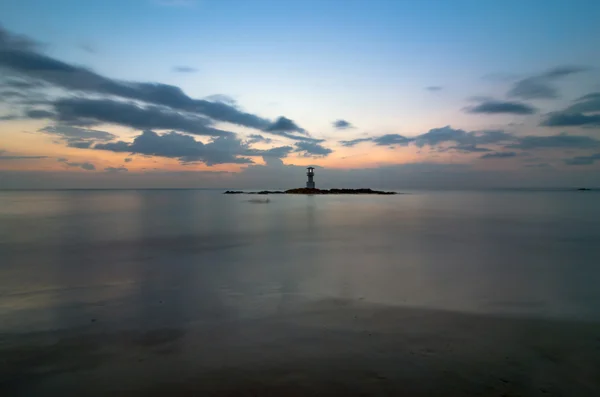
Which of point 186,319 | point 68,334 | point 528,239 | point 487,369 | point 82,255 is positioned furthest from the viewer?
point 528,239

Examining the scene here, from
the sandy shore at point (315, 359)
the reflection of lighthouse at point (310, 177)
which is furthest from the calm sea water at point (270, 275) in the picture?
the reflection of lighthouse at point (310, 177)

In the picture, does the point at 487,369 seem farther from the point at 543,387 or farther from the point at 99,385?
the point at 99,385

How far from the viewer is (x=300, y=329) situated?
6.61m

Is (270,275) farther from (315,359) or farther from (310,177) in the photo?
(310,177)

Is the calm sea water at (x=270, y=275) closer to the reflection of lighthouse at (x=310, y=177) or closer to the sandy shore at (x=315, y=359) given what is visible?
the sandy shore at (x=315, y=359)

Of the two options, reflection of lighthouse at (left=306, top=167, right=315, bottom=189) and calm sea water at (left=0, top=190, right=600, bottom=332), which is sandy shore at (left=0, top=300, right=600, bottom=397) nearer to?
calm sea water at (left=0, top=190, right=600, bottom=332)

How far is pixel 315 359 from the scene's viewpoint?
5.35 meters

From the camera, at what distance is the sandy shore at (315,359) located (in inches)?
182

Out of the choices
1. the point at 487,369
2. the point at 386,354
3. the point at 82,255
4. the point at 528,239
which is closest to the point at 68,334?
the point at 386,354

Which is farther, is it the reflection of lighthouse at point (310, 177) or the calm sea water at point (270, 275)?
the reflection of lighthouse at point (310, 177)

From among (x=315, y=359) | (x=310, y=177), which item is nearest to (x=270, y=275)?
(x=315, y=359)

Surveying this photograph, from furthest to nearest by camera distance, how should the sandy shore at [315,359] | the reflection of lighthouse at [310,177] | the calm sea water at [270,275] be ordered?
the reflection of lighthouse at [310,177] → the calm sea water at [270,275] → the sandy shore at [315,359]

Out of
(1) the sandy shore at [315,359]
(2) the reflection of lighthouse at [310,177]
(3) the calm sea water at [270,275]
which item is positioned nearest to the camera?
(1) the sandy shore at [315,359]

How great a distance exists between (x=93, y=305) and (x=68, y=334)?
1845 millimetres
